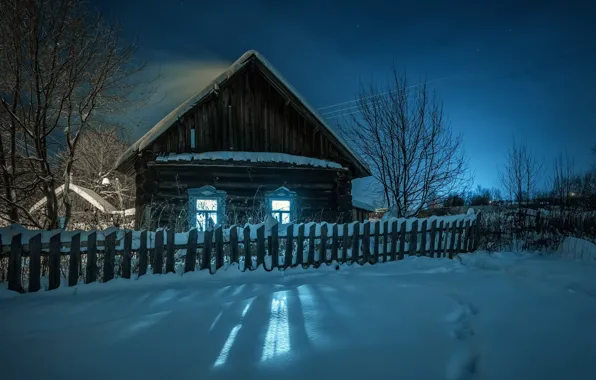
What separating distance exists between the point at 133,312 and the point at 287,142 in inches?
320

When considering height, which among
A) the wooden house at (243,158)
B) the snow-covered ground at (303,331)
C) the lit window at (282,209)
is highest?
the wooden house at (243,158)

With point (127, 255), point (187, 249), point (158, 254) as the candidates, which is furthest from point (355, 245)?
point (127, 255)

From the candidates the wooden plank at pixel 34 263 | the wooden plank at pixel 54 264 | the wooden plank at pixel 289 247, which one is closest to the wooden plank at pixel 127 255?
the wooden plank at pixel 54 264

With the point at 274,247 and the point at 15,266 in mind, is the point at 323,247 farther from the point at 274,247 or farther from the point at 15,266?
the point at 15,266

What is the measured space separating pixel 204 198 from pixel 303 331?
8085 millimetres

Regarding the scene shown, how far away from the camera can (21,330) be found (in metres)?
2.83

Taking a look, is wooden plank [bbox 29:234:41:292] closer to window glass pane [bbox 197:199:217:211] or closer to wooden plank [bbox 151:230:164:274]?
wooden plank [bbox 151:230:164:274]

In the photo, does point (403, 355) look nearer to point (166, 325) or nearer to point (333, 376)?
point (333, 376)

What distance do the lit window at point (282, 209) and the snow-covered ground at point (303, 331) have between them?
20.3 feet

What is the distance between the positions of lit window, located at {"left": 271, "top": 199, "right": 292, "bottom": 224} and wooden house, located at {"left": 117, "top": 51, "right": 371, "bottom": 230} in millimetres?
36

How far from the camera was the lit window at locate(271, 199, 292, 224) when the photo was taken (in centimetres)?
1072

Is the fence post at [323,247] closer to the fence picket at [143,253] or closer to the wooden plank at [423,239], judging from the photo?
the wooden plank at [423,239]

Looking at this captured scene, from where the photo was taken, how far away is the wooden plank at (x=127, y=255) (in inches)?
181

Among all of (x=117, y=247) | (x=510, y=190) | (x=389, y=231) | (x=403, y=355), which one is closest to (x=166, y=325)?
(x=403, y=355)
